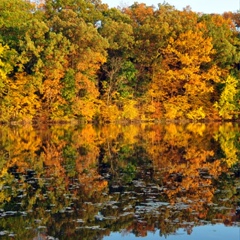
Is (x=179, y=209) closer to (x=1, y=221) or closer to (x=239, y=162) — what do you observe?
(x=1, y=221)

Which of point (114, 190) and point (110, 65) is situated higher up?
point (110, 65)

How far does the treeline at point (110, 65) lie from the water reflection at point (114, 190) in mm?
22397

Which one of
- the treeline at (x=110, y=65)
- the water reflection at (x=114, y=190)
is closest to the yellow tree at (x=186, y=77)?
the treeline at (x=110, y=65)

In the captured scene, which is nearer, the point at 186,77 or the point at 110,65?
the point at 110,65

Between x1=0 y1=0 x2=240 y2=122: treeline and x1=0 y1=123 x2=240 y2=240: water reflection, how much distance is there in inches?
882

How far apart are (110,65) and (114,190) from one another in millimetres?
36228

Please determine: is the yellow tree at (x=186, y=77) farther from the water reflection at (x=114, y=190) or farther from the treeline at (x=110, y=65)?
the water reflection at (x=114, y=190)

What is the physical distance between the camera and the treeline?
145 ft

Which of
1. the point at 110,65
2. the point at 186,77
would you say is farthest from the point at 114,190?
the point at 186,77

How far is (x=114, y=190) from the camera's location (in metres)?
13.3

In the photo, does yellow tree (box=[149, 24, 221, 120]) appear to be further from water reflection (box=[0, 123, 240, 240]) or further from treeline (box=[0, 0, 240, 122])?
water reflection (box=[0, 123, 240, 240])

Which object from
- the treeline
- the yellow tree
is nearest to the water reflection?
the treeline

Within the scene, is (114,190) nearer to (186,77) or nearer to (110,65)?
(110,65)

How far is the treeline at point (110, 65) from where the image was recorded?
4412 centimetres
